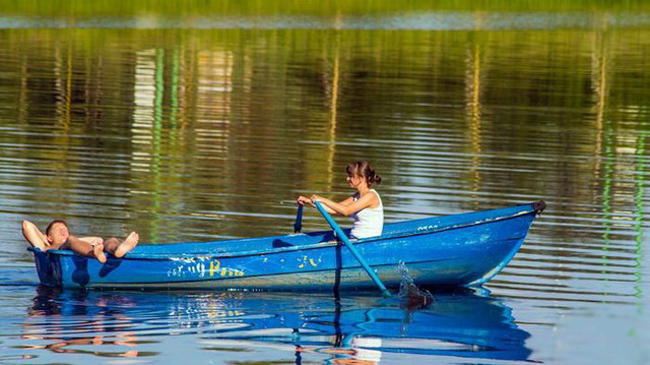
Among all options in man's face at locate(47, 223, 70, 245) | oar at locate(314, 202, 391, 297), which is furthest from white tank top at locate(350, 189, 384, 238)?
man's face at locate(47, 223, 70, 245)

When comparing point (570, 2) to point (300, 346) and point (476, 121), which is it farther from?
point (300, 346)

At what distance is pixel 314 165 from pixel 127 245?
9.96 meters

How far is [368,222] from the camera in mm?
15938

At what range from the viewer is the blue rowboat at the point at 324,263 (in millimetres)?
15430

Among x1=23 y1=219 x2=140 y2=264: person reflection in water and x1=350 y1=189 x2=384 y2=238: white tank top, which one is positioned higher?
x1=350 y1=189 x2=384 y2=238: white tank top

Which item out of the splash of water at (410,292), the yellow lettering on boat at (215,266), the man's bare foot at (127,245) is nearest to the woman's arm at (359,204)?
the splash of water at (410,292)

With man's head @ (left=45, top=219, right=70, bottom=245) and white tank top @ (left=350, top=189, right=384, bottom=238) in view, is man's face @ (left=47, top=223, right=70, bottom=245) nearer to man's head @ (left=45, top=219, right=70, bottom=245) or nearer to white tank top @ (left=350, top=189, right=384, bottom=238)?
man's head @ (left=45, top=219, right=70, bottom=245)

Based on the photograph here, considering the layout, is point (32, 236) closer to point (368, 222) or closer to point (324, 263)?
point (324, 263)

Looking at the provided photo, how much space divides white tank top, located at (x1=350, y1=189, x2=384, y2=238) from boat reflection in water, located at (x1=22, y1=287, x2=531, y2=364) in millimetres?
693

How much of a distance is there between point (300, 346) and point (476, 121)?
64.7 ft

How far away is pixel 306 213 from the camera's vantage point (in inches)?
819

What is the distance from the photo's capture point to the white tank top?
15.9m

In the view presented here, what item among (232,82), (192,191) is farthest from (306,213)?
(232,82)

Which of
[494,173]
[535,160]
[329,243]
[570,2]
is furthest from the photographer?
[570,2]
